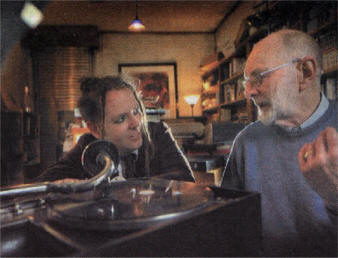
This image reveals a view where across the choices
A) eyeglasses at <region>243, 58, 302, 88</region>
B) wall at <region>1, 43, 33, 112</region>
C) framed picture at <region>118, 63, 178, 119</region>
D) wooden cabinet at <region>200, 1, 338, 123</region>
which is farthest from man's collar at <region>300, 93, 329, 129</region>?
framed picture at <region>118, 63, 178, 119</region>

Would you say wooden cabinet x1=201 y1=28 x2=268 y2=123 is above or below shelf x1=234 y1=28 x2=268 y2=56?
below

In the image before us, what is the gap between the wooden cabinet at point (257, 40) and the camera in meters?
2.07

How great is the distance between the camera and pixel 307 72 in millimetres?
1069

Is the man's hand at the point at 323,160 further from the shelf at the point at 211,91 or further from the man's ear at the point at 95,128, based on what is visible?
the shelf at the point at 211,91

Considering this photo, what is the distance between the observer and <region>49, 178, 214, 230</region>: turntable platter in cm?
44

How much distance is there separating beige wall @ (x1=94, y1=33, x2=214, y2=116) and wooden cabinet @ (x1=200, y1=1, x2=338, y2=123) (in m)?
0.35

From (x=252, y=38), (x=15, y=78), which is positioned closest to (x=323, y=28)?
(x=252, y=38)

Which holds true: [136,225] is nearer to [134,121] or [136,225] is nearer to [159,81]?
[134,121]

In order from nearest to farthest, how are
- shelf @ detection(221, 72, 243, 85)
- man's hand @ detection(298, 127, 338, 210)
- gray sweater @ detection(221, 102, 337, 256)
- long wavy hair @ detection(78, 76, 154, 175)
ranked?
man's hand @ detection(298, 127, 338, 210)
gray sweater @ detection(221, 102, 337, 256)
long wavy hair @ detection(78, 76, 154, 175)
shelf @ detection(221, 72, 243, 85)

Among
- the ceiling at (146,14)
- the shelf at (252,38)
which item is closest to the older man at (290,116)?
the shelf at (252,38)

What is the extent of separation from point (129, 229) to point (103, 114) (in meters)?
1.00

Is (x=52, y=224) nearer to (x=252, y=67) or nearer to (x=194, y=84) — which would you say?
(x=252, y=67)

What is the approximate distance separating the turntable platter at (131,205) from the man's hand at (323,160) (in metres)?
0.21

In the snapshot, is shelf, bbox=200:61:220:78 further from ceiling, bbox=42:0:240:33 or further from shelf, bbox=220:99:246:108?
ceiling, bbox=42:0:240:33
